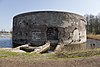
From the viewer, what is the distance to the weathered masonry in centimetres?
2123

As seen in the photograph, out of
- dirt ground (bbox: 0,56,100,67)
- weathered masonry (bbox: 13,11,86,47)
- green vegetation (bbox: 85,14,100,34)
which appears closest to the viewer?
dirt ground (bbox: 0,56,100,67)

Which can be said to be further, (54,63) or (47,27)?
(47,27)

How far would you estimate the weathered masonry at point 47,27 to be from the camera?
21234 mm

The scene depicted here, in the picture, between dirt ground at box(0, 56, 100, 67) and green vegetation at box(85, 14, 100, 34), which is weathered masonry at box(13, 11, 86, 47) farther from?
green vegetation at box(85, 14, 100, 34)

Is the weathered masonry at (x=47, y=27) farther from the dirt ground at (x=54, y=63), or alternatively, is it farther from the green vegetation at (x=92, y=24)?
the green vegetation at (x=92, y=24)

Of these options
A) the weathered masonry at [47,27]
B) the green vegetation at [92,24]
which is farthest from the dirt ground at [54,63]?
the green vegetation at [92,24]

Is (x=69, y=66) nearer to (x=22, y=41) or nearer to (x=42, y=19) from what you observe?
(x=42, y=19)

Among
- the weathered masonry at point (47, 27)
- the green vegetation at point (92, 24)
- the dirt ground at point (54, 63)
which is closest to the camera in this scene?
the dirt ground at point (54, 63)

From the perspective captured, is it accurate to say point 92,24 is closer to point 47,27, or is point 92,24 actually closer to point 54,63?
point 47,27

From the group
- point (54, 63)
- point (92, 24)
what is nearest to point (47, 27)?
point (54, 63)

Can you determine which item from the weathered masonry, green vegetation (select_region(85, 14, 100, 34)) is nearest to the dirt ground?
the weathered masonry

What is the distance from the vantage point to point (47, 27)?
21234 mm

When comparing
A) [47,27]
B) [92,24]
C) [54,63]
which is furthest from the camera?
[92,24]

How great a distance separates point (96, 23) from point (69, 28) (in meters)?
42.8
